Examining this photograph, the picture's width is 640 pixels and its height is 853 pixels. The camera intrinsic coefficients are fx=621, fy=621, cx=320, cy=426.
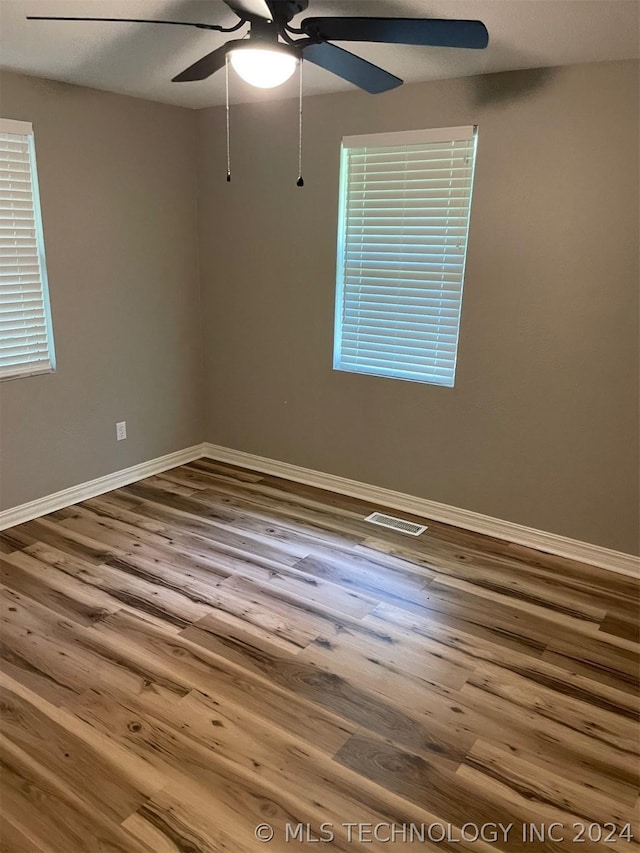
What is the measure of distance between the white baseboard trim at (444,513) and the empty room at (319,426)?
2 centimetres

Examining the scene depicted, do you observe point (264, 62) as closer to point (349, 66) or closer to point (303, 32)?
point (303, 32)

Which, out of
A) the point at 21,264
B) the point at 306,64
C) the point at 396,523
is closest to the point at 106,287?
the point at 21,264

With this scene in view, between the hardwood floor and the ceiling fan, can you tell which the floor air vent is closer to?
the hardwood floor

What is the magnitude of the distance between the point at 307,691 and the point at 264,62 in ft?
7.02

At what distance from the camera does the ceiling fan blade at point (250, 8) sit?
70.1 inches

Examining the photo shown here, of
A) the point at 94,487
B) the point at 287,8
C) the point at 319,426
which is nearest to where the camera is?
the point at 287,8

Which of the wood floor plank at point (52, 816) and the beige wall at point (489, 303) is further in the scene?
the beige wall at point (489, 303)

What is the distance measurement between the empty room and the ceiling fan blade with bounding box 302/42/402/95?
16 millimetres

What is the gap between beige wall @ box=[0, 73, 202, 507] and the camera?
3.39 metres

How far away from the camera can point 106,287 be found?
148 inches

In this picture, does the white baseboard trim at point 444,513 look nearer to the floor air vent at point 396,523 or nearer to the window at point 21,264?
the floor air vent at point 396,523

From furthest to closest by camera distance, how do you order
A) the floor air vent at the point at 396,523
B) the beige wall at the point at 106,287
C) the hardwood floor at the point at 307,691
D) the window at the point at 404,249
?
the floor air vent at the point at 396,523, the beige wall at the point at 106,287, the window at the point at 404,249, the hardwood floor at the point at 307,691

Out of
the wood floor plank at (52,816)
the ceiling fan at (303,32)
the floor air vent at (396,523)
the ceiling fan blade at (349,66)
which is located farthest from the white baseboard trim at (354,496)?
the ceiling fan at (303,32)

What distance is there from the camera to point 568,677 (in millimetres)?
2359
